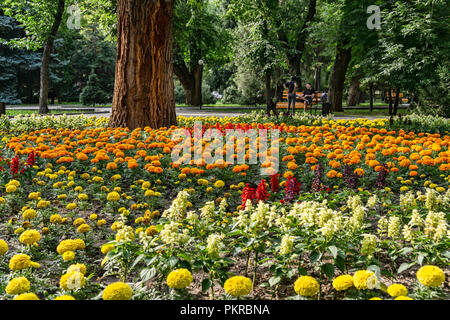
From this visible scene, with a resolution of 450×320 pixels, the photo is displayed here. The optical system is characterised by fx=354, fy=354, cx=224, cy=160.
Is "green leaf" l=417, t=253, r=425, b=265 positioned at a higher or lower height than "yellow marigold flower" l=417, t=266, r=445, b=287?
lower

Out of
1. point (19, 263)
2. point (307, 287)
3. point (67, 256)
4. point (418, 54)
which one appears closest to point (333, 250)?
point (307, 287)

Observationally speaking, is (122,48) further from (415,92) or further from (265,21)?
(415,92)

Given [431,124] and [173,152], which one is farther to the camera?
[431,124]

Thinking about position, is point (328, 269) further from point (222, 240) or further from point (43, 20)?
point (43, 20)

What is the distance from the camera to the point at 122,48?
7.91 metres

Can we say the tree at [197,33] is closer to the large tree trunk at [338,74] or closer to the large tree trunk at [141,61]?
the large tree trunk at [141,61]

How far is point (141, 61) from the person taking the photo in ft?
26.0

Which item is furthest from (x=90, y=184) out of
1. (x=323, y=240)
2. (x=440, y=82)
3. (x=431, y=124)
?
(x=440, y=82)

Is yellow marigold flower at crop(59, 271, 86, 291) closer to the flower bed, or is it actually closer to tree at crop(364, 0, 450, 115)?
the flower bed

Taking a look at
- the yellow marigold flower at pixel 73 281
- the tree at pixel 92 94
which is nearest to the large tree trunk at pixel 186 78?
the tree at pixel 92 94

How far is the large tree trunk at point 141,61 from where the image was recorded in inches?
306

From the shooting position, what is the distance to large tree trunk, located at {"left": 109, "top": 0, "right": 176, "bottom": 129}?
7777 millimetres

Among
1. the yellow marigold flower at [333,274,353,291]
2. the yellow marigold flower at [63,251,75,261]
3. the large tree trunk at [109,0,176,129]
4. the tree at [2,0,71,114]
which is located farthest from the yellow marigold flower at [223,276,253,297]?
the tree at [2,0,71,114]

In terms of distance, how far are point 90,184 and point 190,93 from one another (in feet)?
85.5
